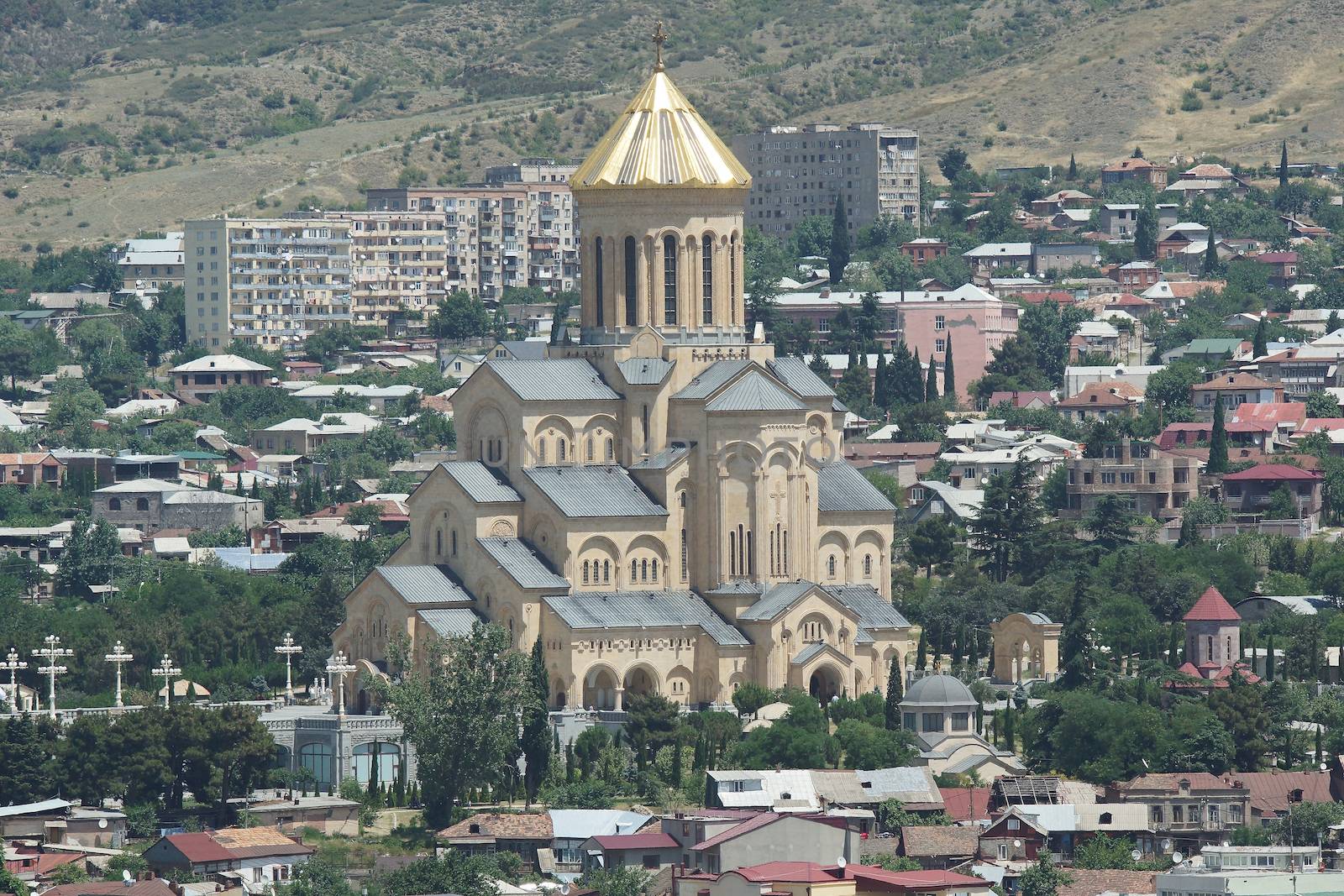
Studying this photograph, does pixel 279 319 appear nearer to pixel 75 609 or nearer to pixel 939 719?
pixel 75 609

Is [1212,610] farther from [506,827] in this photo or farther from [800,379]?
[506,827]

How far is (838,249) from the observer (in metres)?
181

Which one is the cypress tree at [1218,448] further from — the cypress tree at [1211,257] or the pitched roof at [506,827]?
the pitched roof at [506,827]

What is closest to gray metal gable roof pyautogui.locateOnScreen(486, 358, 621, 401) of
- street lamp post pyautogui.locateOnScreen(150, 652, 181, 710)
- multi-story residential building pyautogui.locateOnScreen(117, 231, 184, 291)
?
street lamp post pyautogui.locateOnScreen(150, 652, 181, 710)

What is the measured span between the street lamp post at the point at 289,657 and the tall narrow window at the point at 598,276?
37.0 ft

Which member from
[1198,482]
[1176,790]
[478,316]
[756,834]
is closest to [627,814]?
[756,834]

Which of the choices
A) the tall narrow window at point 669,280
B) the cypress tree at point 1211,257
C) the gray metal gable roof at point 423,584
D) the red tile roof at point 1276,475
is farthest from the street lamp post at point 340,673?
the cypress tree at point 1211,257

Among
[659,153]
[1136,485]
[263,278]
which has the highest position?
[263,278]

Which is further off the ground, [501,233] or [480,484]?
[501,233]

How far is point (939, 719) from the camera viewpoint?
312ft

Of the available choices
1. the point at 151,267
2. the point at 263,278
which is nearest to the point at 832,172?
the point at 263,278

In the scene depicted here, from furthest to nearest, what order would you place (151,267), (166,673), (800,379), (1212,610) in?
(151,267) → (1212,610) → (800,379) → (166,673)

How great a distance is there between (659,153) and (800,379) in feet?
25.0

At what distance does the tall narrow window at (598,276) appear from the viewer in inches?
4099
